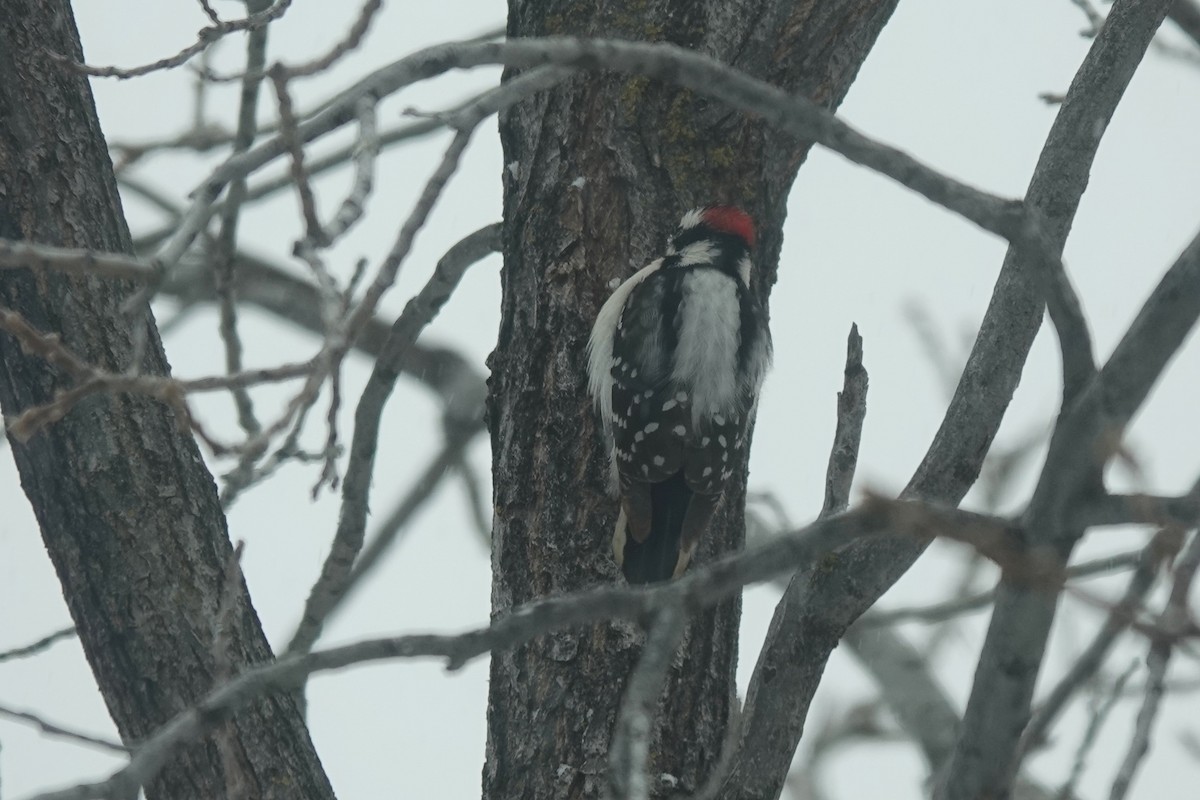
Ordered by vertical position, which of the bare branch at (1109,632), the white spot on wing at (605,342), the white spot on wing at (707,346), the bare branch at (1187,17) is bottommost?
the bare branch at (1109,632)

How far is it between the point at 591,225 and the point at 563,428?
507 millimetres

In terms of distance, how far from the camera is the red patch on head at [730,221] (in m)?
3.54

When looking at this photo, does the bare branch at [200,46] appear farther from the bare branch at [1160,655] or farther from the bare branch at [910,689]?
the bare branch at [910,689]

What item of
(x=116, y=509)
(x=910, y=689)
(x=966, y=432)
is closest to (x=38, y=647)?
(x=116, y=509)

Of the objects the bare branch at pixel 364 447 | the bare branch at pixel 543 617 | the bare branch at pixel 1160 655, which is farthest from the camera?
the bare branch at pixel 364 447

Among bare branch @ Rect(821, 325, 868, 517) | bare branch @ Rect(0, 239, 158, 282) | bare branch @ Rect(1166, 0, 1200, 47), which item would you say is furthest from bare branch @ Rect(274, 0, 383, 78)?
bare branch @ Rect(1166, 0, 1200, 47)

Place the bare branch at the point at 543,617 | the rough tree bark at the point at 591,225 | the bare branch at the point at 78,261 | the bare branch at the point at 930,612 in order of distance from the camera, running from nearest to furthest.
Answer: the bare branch at the point at 78,261 → the bare branch at the point at 543,617 → the rough tree bark at the point at 591,225 → the bare branch at the point at 930,612

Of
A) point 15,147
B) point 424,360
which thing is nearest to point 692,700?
point 15,147

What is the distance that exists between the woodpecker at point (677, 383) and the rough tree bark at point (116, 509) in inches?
37.7

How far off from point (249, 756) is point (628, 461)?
1.22 metres

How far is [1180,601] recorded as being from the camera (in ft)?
4.73

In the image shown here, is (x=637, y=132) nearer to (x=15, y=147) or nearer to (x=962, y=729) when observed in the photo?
(x=15, y=147)

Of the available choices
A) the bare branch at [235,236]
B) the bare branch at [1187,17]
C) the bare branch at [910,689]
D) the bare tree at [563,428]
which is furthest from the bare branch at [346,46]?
the bare branch at [910,689]

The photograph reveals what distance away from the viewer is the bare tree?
170 cm
